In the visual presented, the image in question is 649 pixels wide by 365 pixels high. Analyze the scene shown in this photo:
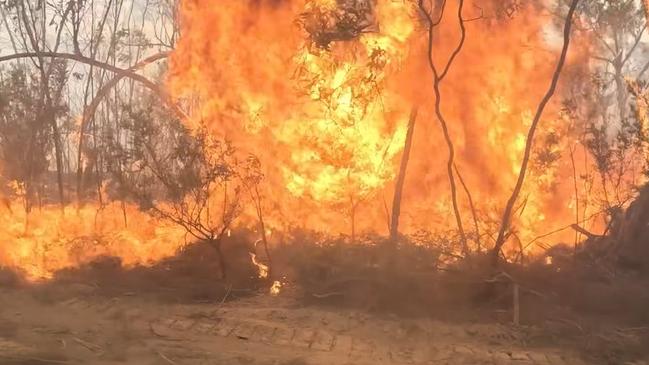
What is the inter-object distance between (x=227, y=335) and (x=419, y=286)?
353 centimetres

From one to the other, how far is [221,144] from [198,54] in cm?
235

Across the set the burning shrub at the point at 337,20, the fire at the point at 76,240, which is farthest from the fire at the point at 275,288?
the burning shrub at the point at 337,20

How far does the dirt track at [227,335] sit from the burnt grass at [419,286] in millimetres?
360

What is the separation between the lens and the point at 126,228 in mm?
13477

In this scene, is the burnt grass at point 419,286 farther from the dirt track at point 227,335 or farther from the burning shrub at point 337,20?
the burning shrub at point 337,20

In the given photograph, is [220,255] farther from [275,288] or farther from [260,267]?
[275,288]

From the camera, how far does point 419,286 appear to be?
10078 millimetres

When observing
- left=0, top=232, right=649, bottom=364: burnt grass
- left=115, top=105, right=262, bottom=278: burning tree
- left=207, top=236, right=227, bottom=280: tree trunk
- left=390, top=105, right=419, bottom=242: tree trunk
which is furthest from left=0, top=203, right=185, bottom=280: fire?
left=390, top=105, right=419, bottom=242: tree trunk

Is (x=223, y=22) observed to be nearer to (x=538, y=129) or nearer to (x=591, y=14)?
(x=538, y=129)

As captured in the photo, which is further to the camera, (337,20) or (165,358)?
(337,20)

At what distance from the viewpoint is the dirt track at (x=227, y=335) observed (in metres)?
7.21

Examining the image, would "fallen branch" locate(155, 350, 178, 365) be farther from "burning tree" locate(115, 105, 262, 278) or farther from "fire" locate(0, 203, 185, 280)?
"fire" locate(0, 203, 185, 280)

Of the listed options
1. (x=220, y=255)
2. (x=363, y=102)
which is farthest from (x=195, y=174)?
(x=363, y=102)

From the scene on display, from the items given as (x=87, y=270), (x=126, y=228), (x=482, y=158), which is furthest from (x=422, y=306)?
(x=126, y=228)
